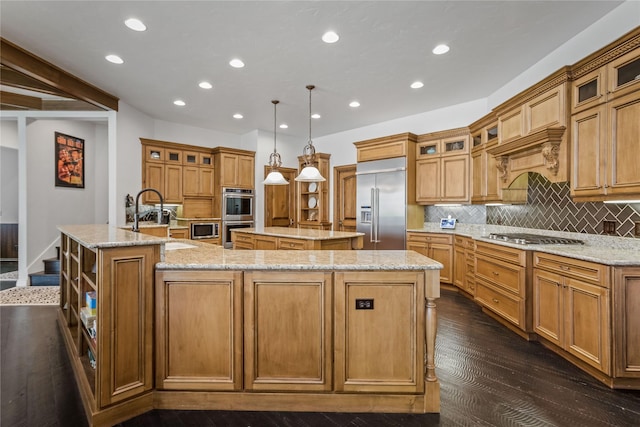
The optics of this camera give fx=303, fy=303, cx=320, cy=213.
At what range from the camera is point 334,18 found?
2.79m

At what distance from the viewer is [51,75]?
3.78 m

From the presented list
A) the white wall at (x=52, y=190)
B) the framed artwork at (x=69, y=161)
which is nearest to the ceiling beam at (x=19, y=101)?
the white wall at (x=52, y=190)

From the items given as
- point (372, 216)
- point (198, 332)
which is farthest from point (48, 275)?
point (372, 216)

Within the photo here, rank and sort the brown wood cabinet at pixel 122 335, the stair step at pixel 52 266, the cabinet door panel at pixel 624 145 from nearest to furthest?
the brown wood cabinet at pixel 122 335
the cabinet door panel at pixel 624 145
the stair step at pixel 52 266

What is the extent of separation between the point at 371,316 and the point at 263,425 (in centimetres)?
88

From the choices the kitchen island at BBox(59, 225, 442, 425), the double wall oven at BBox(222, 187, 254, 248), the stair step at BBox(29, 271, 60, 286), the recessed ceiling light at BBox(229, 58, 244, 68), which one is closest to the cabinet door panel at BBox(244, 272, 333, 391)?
the kitchen island at BBox(59, 225, 442, 425)

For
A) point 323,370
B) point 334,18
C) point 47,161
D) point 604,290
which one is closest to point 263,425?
point 323,370

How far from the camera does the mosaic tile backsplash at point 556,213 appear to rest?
2.70 meters

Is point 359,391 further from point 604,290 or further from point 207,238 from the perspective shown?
point 207,238

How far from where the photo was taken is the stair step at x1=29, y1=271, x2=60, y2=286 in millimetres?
4924

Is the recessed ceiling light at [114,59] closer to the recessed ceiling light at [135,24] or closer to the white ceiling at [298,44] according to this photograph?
the white ceiling at [298,44]

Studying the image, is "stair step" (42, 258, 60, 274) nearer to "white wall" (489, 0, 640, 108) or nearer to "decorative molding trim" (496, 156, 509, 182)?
"decorative molding trim" (496, 156, 509, 182)

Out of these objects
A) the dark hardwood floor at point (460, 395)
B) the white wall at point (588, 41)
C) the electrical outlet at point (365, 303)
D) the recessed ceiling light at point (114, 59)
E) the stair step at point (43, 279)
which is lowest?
the dark hardwood floor at point (460, 395)

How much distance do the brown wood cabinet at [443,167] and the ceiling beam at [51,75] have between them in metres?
5.15
